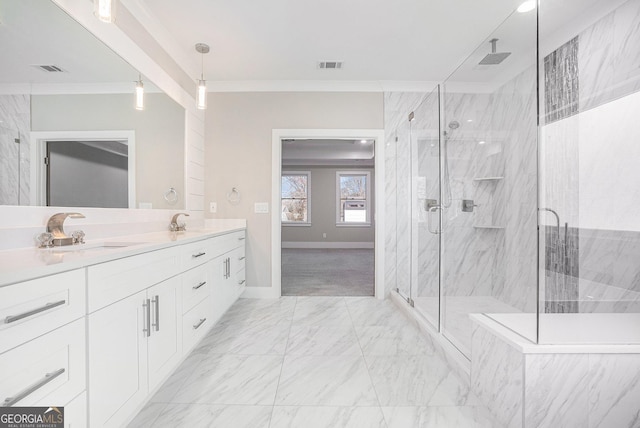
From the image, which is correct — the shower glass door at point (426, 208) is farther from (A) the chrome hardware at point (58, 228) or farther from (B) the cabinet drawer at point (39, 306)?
A: (A) the chrome hardware at point (58, 228)

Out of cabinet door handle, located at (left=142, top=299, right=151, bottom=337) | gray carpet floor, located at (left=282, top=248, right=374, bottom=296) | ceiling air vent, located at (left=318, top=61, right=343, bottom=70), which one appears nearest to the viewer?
cabinet door handle, located at (left=142, top=299, right=151, bottom=337)

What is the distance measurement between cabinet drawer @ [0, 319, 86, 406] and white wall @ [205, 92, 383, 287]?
7.93 feet

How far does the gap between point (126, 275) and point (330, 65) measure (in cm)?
272

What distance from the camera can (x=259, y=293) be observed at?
10.9 feet

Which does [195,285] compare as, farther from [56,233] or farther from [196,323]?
[56,233]

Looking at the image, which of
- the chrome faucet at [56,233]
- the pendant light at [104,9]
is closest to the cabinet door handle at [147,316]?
the chrome faucet at [56,233]

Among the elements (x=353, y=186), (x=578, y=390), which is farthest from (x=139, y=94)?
(x=353, y=186)

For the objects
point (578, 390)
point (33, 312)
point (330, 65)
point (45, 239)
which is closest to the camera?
point (33, 312)

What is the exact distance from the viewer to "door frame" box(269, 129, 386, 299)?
11.0 ft

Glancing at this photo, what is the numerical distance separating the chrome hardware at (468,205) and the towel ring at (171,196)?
265 cm

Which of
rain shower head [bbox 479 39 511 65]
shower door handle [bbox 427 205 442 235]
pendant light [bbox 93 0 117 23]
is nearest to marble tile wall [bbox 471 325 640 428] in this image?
shower door handle [bbox 427 205 442 235]

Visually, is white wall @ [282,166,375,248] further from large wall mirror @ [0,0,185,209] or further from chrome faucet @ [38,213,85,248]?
chrome faucet @ [38,213,85,248]

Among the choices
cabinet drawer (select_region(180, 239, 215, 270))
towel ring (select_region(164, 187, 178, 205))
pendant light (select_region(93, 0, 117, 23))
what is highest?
pendant light (select_region(93, 0, 117, 23))

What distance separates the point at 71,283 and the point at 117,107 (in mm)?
1477
